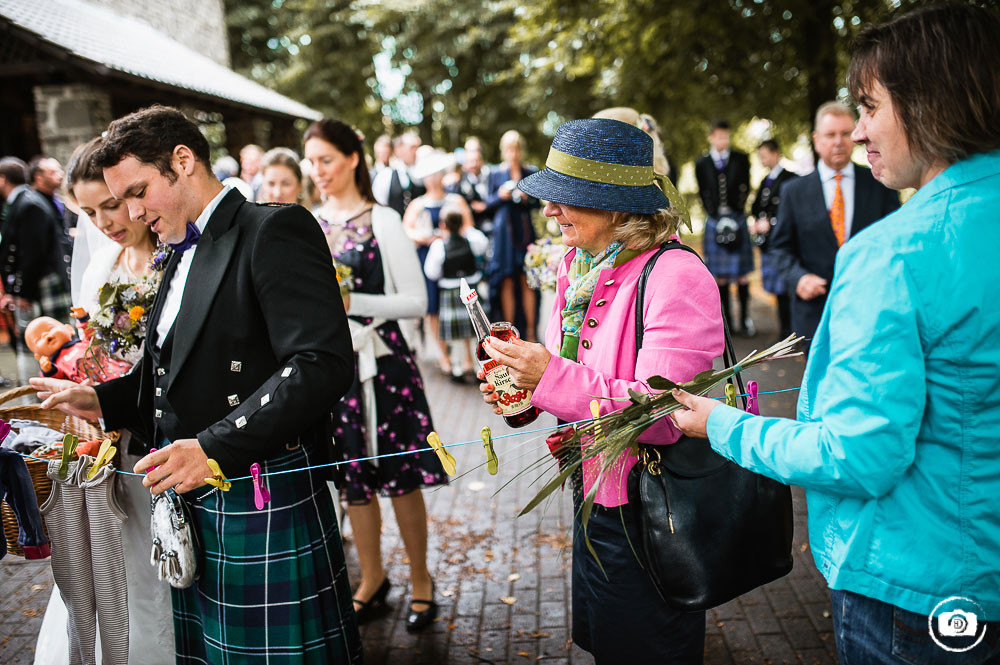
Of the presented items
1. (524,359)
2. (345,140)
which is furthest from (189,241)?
(345,140)

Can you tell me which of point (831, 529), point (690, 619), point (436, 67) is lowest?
point (690, 619)

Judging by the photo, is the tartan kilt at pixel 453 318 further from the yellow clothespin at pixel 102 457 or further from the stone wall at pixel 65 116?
the yellow clothespin at pixel 102 457

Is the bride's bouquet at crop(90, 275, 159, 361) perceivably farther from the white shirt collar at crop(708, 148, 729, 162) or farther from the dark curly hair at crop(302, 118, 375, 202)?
the white shirt collar at crop(708, 148, 729, 162)

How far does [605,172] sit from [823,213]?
320cm

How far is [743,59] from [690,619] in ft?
31.4

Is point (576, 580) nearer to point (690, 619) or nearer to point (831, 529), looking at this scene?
point (690, 619)

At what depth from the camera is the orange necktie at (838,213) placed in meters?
4.96

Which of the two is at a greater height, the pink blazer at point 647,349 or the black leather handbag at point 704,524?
the pink blazer at point 647,349

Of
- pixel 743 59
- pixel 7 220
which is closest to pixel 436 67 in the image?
pixel 743 59

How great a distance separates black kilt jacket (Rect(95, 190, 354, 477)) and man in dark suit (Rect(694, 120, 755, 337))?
846 cm

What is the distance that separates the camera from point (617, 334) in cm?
229

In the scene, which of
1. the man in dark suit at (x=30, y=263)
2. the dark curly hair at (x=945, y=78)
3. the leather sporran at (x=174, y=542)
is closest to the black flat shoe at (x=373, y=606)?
the leather sporran at (x=174, y=542)

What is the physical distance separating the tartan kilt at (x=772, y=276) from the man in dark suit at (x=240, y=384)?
146 inches

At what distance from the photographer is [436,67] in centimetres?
2603
